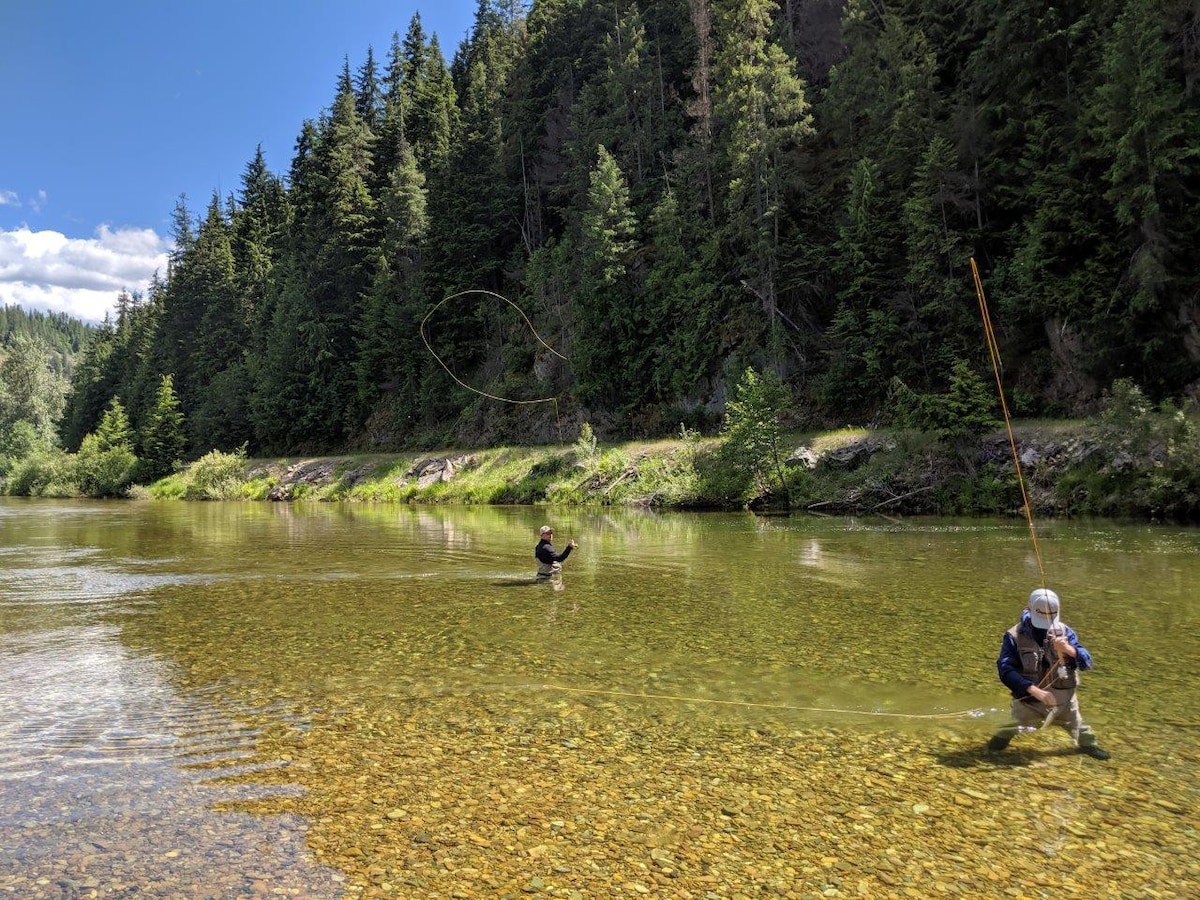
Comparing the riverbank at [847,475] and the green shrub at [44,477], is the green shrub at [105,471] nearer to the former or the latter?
the green shrub at [44,477]

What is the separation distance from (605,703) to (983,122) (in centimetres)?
3722

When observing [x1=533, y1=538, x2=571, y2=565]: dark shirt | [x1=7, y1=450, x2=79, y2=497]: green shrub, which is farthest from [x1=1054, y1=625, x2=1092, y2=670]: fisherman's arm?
[x1=7, y1=450, x2=79, y2=497]: green shrub

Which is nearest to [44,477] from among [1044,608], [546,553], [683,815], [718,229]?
[718,229]

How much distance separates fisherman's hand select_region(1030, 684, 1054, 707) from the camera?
6770 millimetres

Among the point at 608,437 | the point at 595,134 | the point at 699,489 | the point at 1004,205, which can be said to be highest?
the point at 595,134

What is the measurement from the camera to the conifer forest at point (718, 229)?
29812 mm

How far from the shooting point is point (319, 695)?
8602 millimetres

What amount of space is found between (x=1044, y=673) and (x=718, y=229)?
4073 cm

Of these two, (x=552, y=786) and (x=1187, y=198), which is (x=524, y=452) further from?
(x=552, y=786)

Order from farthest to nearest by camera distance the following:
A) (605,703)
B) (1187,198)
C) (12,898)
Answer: (1187,198) → (605,703) → (12,898)

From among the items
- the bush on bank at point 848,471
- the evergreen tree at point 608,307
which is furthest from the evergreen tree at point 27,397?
the evergreen tree at point 608,307

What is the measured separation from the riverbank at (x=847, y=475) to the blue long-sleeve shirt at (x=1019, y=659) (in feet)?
68.9

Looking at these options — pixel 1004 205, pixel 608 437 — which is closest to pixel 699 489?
pixel 608 437

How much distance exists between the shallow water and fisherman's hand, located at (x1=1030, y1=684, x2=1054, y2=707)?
1.52 ft
